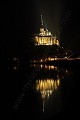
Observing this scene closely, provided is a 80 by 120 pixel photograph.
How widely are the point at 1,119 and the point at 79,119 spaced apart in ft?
13.5

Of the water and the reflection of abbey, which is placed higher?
the reflection of abbey

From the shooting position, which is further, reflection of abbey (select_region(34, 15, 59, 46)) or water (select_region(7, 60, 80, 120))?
reflection of abbey (select_region(34, 15, 59, 46))

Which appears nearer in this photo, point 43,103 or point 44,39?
point 43,103

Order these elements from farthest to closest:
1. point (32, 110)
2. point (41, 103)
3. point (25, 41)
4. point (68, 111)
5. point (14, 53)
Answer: point (25, 41), point (14, 53), point (41, 103), point (32, 110), point (68, 111)

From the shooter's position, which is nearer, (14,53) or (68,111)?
(68,111)

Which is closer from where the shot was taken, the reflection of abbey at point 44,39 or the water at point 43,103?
the water at point 43,103

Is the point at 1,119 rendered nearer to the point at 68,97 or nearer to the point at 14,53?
the point at 68,97

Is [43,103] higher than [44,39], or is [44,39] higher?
[44,39]

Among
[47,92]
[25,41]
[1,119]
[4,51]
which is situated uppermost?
[25,41]

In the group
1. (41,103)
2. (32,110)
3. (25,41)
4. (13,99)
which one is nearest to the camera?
(32,110)

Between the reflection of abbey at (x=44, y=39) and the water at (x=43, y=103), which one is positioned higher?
the reflection of abbey at (x=44, y=39)

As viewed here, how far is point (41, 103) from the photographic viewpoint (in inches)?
734

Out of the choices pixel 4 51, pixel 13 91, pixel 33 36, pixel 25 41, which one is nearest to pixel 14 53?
pixel 4 51

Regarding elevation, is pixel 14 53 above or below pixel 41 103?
above
